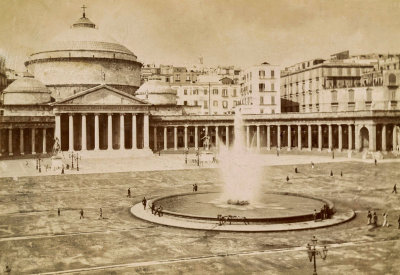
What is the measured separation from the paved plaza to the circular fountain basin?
1.90 metres

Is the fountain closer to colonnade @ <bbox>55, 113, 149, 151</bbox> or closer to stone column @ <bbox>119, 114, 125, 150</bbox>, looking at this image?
stone column @ <bbox>119, 114, 125, 150</bbox>

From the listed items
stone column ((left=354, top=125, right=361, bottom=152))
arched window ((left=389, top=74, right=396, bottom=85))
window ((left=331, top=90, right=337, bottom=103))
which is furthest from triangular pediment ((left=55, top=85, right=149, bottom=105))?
arched window ((left=389, top=74, right=396, bottom=85))

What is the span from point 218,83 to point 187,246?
99.6 meters

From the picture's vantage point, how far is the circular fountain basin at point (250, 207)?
100 ft

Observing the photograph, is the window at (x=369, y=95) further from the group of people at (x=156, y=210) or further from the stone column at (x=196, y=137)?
the group of people at (x=156, y=210)

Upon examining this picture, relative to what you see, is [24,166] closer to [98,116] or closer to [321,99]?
[98,116]

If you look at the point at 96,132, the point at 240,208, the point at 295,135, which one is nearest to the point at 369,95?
the point at 295,135

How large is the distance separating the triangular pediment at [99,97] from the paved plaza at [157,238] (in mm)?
36591

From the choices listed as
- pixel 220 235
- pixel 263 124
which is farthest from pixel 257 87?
pixel 220 235

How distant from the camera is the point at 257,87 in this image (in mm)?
106250

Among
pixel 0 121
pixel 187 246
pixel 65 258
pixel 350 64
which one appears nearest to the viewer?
pixel 65 258

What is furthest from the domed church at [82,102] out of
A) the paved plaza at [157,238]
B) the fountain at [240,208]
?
the fountain at [240,208]

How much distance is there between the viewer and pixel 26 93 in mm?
92938

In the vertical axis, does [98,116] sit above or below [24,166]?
above
